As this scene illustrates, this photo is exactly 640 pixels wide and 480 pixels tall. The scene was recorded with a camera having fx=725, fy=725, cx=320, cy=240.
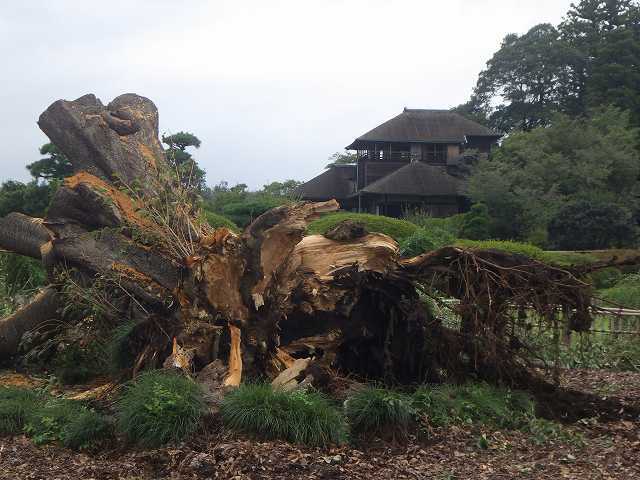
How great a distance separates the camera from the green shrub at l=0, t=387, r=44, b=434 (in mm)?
5645

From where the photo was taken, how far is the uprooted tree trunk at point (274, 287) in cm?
614

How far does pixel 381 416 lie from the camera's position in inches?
213

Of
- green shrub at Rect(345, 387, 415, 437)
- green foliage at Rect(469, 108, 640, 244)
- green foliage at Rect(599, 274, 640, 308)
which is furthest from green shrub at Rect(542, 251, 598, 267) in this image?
green shrub at Rect(345, 387, 415, 437)

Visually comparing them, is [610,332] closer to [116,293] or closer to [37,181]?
[116,293]

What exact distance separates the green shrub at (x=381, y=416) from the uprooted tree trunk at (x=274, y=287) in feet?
2.93

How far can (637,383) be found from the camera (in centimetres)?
807

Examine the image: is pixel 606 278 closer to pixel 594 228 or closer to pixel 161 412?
pixel 594 228

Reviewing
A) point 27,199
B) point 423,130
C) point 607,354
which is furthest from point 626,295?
point 423,130

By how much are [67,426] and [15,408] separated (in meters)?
0.71

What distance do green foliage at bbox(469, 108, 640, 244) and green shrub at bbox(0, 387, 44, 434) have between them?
22771 millimetres

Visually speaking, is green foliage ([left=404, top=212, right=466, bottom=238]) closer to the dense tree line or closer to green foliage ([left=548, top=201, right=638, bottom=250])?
the dense tree line

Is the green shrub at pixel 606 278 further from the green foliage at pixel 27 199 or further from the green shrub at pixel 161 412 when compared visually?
the green foliage at pixel 27 199

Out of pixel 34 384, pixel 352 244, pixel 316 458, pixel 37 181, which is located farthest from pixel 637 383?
pixel 37 181

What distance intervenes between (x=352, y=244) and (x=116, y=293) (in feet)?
8.36
